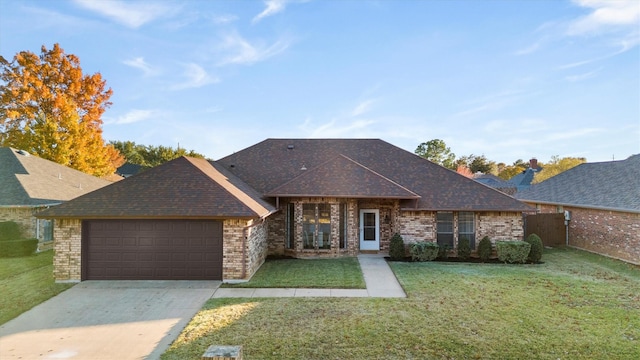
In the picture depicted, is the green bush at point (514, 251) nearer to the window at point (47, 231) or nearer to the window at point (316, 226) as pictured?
the window at point (316, 226)

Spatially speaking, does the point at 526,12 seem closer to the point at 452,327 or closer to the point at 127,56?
the point at 452,327

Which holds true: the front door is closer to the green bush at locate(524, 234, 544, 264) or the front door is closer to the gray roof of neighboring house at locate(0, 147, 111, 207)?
the green bush at locate(524, 234, 544, 264)

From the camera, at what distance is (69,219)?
10867mm

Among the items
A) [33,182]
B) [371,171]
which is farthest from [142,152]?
[371,171]

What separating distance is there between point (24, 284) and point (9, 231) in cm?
690

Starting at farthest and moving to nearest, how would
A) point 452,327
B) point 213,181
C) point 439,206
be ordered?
point 439,206 < point 213,181 < point 452,327

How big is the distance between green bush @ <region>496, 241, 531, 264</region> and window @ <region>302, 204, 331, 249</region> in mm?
7035

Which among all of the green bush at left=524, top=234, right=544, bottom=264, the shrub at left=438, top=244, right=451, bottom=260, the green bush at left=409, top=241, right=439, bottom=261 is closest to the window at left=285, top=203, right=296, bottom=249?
the green bush at left=409, top=241, right=439, bottom=261

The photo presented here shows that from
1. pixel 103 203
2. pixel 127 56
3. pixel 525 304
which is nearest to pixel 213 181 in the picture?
pixel 103 203

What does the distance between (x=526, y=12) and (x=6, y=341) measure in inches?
682

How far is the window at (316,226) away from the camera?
47.9 feet

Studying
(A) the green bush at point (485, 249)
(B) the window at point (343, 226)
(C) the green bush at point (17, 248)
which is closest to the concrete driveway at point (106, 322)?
(B) the window at point (343, 226)

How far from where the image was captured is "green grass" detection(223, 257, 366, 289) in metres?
10.4

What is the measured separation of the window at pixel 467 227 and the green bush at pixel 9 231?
65.5 feet
